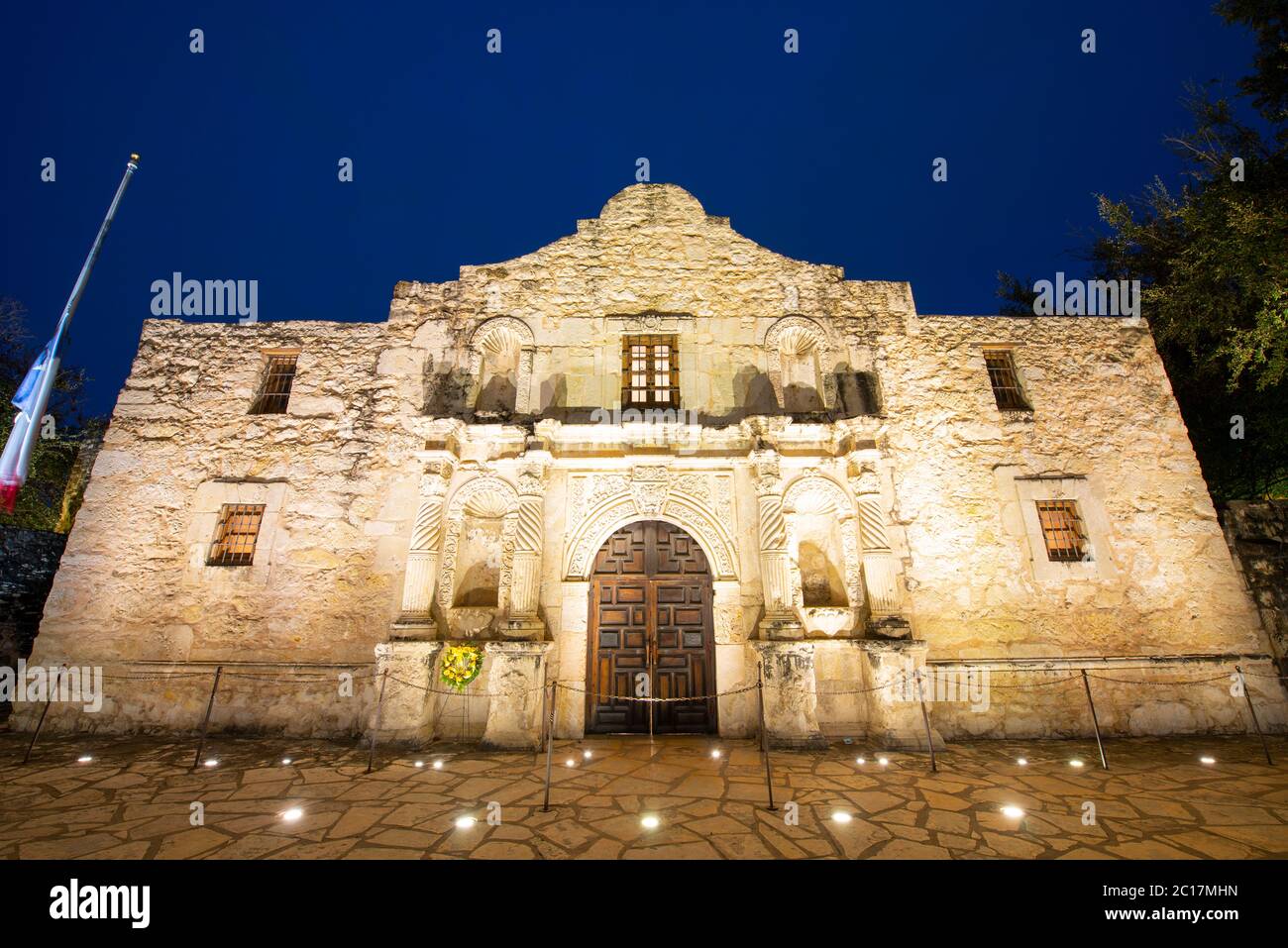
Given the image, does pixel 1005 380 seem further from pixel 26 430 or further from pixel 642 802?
pixel 26 430

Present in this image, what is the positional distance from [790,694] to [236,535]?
820cm

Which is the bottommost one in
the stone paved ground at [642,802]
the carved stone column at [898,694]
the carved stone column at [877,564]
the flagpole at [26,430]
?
the stone paved ground at [642,802]

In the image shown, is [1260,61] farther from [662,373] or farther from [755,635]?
[755,635]

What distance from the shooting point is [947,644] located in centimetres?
715

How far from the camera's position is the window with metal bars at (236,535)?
7570 millimetres

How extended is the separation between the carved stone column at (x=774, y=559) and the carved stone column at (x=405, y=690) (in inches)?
172

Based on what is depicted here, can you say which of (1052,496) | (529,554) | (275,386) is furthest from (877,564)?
(275,386)

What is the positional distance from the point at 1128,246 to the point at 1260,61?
15.6 ft

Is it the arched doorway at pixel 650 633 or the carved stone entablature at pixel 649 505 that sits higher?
the carved stone entablature at pixel 649 505

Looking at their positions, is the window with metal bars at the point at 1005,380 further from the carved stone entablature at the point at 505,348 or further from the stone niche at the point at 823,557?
the carved stone entablature at the point at 505,348

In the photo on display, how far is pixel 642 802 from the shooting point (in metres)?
4.48

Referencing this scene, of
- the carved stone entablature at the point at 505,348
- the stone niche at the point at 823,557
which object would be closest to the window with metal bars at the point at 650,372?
the carved stone entablature at the point at 505,348

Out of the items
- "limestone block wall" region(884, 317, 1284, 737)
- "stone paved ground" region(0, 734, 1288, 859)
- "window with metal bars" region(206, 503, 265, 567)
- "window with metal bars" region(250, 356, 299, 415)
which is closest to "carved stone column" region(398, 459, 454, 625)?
"stone paved ground" region(0, 734, 1288, 859)

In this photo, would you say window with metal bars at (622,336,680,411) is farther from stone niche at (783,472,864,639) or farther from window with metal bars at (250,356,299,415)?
window with metal bars at (250,356,299,415)
